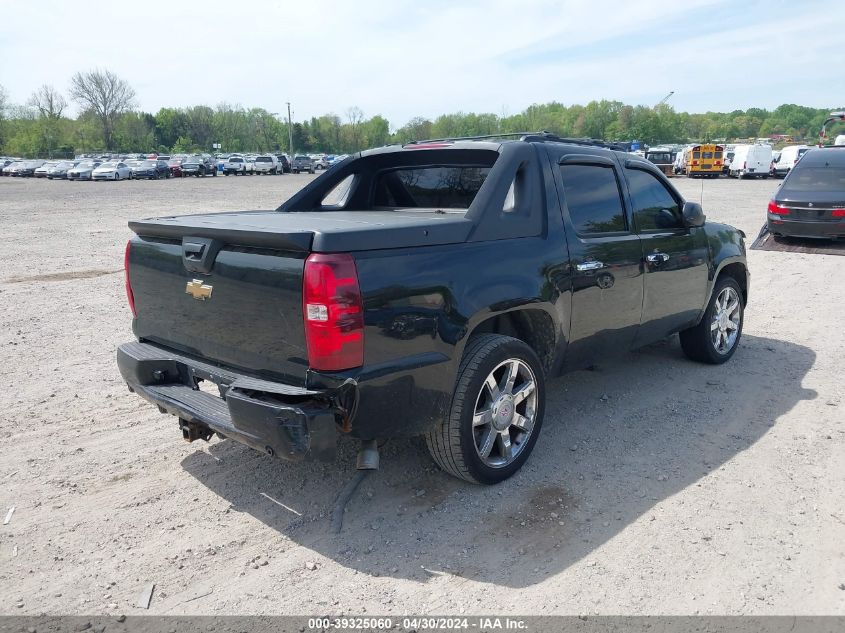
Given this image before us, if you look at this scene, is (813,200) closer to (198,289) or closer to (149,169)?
(198,289)

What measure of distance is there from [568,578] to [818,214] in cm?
1122

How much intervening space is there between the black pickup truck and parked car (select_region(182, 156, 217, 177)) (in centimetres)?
5411

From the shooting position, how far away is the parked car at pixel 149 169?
161 ft

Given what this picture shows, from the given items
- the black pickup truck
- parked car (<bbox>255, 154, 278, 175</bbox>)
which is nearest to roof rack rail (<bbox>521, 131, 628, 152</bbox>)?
the black pickup truck

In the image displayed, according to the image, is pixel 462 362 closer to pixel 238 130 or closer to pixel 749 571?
pixel 749 571

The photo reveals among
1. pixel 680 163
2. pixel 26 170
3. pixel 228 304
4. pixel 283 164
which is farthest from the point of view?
pixel 283 164

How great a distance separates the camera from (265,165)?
58.8 m

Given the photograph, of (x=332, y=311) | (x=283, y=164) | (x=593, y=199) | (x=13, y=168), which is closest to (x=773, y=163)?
(x=283, y=164)

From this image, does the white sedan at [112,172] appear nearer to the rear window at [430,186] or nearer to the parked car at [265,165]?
the parked car at [265,165]

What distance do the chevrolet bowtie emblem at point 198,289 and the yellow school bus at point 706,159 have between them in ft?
143

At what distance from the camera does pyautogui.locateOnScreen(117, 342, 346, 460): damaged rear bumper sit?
9.81 ft

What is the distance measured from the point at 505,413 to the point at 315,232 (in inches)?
62.2

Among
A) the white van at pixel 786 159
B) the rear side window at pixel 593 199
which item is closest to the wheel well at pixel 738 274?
the rear side window at pixel 593 199

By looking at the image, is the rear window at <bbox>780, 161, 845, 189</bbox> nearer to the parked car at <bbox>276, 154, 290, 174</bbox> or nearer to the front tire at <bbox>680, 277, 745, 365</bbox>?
the front tire at <bbox>680, 277, 745, 365</bbox>
